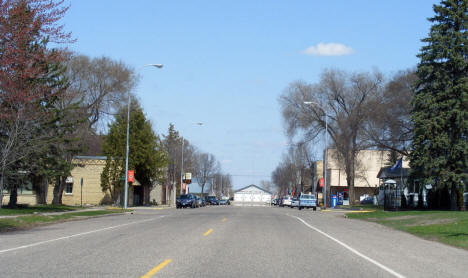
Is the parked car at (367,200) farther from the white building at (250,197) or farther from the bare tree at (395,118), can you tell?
the white building at (250,197)

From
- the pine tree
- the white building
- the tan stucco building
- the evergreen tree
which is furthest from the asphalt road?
the white building

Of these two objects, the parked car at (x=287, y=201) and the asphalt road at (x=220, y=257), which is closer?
the asphalt road at (x=220, y=257)

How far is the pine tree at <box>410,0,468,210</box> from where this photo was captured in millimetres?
34656

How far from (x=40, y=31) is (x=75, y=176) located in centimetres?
3948

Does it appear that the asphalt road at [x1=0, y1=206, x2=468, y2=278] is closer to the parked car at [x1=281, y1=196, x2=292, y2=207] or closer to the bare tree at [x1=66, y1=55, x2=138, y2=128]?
the bare tree at [x1=66, y1=55, x2=138, y2=128]

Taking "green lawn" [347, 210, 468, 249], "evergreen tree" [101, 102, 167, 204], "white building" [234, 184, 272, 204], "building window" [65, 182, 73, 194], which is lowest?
"white building" [234, 184, 272, 204]

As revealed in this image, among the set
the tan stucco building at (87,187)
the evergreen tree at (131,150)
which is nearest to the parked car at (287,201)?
the evergreen tree at (131,150)

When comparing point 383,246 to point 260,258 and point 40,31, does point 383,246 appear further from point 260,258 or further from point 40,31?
point 40,31

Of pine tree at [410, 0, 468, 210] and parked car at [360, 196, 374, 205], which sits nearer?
pine tree at [410, 0, 468, 210]

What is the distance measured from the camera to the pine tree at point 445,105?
34.7 metres

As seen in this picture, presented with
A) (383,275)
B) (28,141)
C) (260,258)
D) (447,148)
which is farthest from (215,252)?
(447,148)

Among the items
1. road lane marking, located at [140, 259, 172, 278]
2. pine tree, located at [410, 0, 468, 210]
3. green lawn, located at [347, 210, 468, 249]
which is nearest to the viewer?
road lane marking, located at [140, 259, 172, 278]

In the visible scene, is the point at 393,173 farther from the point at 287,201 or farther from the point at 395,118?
the point at 287,201

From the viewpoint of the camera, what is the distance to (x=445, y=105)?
34.9m
